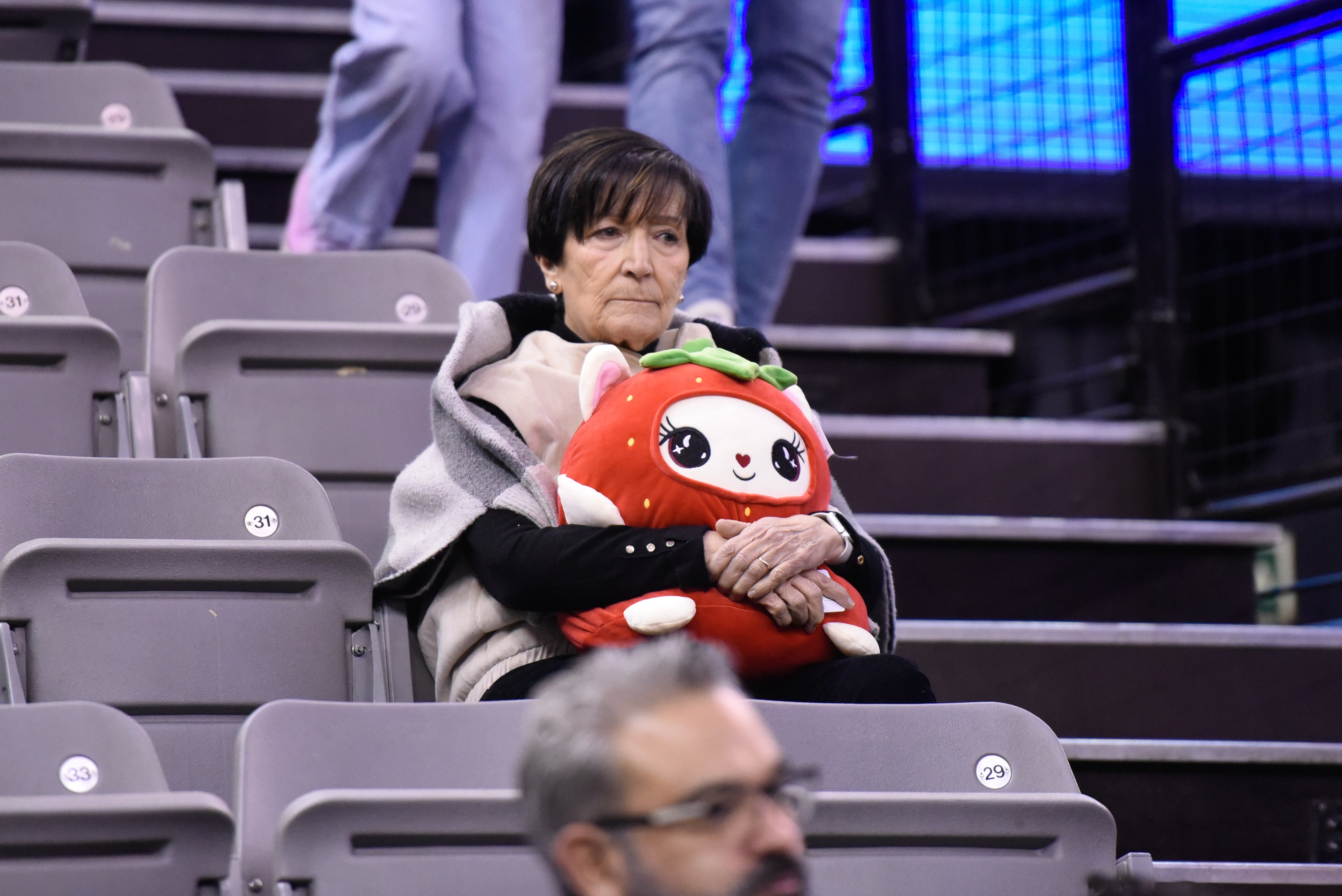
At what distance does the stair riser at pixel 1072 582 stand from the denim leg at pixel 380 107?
0.91m

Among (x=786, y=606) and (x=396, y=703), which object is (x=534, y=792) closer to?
(x=396, y=703)

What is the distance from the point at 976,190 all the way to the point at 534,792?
9.07 ft

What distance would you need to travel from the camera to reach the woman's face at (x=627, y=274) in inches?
80.0

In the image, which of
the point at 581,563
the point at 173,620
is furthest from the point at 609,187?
the point at 173,620

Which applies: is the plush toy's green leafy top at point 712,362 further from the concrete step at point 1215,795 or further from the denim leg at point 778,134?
the denim leg at point 778,134

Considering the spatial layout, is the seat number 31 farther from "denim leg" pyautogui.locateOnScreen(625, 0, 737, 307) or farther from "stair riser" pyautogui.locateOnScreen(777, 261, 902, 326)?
"stair riser" pyautogui.locateOnScreen(777, 261, 902, 326)

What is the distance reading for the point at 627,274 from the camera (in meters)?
2.03

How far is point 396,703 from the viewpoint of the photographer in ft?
5.28

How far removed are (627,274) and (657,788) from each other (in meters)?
1.09

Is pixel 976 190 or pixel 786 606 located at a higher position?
pixel 976 190

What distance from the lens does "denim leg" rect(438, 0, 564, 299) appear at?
9.49 ft

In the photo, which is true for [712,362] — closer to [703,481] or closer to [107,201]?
[703,481]

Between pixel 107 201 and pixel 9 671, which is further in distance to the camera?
pixel 107 201

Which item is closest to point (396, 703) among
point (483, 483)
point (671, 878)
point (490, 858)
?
point (490, 858)
